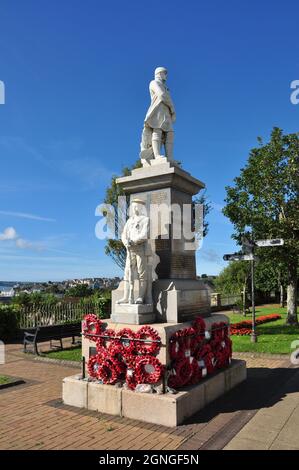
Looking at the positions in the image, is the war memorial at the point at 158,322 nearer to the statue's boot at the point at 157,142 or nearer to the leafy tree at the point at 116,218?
the statue's boot at the point at 157,142

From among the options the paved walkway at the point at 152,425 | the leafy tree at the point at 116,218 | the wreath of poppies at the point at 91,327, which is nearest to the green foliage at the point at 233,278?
the leafy tree at the point at 116,218

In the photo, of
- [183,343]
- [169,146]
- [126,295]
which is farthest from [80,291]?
[183,343]

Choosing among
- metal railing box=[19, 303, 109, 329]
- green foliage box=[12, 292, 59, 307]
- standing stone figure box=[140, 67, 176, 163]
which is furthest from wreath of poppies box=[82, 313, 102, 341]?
green foliage box=[12, 292, 59, 307]

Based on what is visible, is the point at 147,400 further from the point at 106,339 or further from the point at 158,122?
the point at 158,122

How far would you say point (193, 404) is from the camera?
601 cm

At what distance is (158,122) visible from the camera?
26.3ft

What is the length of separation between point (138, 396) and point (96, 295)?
50.2 feet

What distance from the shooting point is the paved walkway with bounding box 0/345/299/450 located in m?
5.00

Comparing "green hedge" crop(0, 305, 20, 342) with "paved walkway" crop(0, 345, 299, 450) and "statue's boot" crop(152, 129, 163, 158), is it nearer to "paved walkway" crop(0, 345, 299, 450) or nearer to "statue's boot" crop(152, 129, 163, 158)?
"paved walkway" crop(0, 345, 299, 450)

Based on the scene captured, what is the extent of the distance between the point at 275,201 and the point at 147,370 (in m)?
12.8

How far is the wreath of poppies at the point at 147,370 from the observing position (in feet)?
19.2

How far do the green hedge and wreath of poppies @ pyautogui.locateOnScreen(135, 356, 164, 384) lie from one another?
10468 mm

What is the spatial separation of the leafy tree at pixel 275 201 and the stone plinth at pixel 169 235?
31.7 ft
